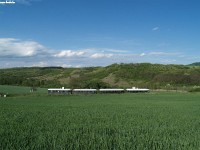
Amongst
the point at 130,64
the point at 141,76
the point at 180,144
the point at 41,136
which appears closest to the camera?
the point at 180,144

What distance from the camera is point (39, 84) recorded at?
11844 cm

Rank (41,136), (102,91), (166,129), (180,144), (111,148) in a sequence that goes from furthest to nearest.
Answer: (102,91)
(166,129)
(41,136)
(180,144)
(111,148)

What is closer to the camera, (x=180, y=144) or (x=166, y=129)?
(x=180, y=144)

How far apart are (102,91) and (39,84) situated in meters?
24.6

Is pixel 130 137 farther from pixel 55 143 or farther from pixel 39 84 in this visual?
pixel 39 84

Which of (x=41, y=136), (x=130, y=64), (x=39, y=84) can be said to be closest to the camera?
(x=41, y=136)

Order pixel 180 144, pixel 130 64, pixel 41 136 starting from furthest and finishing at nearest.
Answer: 1. pixel 130 64
2. pixel 41 136
3. pixel 180 144

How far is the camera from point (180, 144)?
537 inches

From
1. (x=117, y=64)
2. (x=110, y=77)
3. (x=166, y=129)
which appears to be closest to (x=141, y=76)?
(x=110, y=77)

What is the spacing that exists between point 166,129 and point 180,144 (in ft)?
15.5

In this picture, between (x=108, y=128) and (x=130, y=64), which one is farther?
(x=130, y=64)

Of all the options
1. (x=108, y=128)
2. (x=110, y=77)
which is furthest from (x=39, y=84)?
(x=108, y=128)

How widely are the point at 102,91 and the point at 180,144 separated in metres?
90.3

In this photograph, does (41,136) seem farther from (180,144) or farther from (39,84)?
(39,84)
